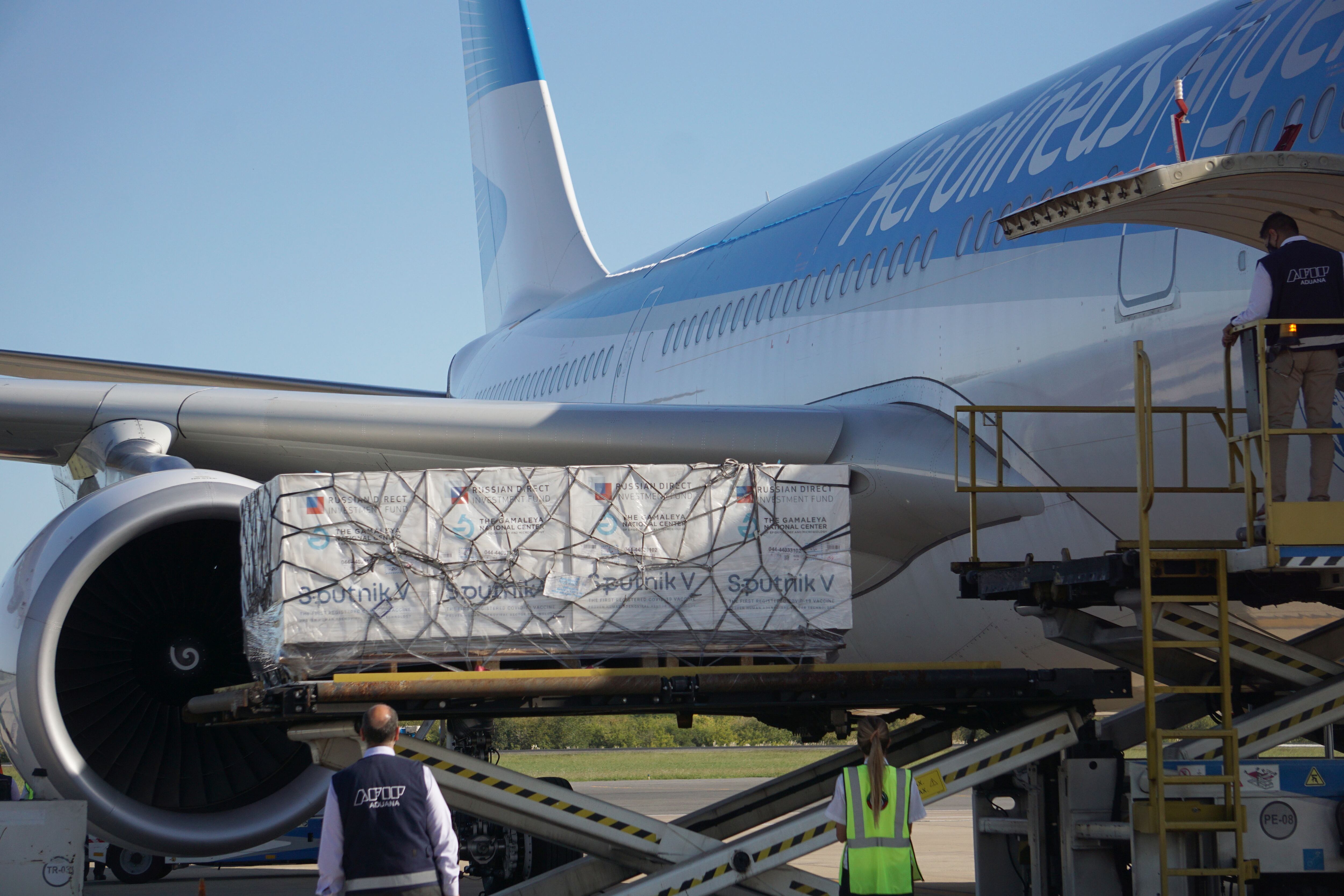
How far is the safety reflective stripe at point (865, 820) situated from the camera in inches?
179

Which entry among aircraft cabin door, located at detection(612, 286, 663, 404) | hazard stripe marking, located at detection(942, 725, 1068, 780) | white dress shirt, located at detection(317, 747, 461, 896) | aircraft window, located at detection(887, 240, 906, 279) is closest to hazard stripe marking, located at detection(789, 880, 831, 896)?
hazard stripe marking, located at detection(942, 725, 1068, 780)

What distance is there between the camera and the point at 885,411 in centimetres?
807

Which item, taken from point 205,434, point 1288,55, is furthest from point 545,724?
Result: point 1288,55

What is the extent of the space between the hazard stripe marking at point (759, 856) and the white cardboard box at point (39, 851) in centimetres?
294

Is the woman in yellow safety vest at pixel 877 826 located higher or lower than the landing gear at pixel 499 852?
higher

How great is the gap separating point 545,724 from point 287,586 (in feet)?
144

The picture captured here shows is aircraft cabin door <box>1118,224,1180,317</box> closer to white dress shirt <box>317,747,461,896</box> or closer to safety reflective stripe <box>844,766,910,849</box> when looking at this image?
safety reflective stripe <box>844,766,910,849</box>

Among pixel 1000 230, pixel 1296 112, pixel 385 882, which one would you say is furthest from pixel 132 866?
pixel 1296 112

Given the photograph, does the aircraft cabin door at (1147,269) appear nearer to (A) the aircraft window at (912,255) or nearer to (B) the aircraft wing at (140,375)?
(A) the aircraft window at (912,255)

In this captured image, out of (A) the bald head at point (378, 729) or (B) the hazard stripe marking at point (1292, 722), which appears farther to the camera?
(B) the hazard stripe marking at point (1292, 722)

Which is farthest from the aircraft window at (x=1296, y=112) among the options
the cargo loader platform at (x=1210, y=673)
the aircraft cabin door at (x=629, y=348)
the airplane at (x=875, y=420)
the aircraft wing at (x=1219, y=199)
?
the aircraft cabin door at (x=629, y=348)

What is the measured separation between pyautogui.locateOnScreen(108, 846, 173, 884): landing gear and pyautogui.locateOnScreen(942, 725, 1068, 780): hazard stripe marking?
890 centimetres

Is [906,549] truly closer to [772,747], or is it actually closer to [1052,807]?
[1052,807]

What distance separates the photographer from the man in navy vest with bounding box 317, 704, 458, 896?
4.06 meters
